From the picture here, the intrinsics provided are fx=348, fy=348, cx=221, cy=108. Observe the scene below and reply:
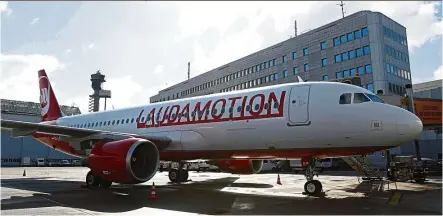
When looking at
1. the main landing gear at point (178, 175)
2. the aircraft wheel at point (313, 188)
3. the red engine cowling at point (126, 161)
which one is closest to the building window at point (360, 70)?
the main landing gear at point (178, 175)

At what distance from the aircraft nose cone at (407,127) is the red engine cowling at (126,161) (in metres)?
8.56

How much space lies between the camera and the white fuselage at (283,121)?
11.1 meters

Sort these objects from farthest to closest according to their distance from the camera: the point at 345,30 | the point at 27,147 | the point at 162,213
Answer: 1. the point at 27,147
2. the point at 345,30
3. the point at 162,213

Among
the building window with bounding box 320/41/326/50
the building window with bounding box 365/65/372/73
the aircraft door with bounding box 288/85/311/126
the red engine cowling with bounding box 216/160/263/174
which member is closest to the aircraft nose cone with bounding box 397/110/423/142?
the aircraft door with bounding box 288/85/311/126

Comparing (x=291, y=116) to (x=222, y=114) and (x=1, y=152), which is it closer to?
(x=222, y=114)

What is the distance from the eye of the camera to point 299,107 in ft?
40.7

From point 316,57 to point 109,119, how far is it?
46171 millimetres

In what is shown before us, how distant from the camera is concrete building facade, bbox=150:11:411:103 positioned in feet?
168

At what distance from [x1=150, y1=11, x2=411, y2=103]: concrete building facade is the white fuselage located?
42.7m

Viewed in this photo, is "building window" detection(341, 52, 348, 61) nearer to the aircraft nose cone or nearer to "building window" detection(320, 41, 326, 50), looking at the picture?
"building window" detection(320, 41, 326, 50)

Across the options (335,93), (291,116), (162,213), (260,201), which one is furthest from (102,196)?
(335,93)

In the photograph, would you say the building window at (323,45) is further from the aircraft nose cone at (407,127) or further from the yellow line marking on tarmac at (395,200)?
the aircraft nose cone at (407,127)

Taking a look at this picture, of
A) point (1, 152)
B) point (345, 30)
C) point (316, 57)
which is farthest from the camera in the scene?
point (1, 152)

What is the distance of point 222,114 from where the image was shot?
46.8 feet
